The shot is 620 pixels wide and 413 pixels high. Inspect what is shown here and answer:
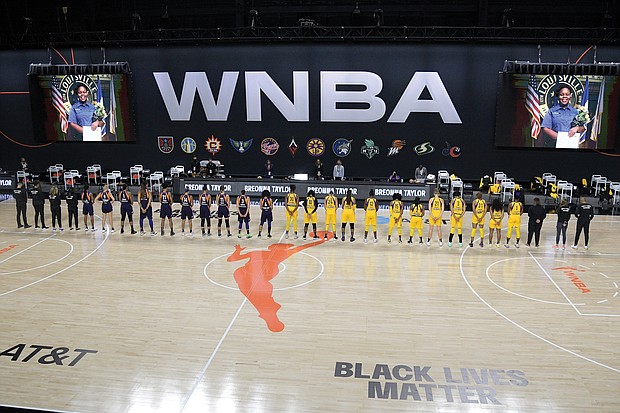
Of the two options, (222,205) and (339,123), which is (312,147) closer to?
(339,123)

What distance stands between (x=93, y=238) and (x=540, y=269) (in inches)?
468

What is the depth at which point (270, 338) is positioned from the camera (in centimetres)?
876

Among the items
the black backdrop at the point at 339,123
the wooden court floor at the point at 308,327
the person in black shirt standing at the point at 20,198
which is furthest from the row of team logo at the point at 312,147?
the wooden court floor at the point at 308,327

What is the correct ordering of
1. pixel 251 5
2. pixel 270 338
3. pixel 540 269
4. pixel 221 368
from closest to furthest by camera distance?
pixel 221 368, pixel 270 338, pixel 540 269, pixel 251 5

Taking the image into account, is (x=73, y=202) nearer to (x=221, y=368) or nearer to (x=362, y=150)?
(x=221, y=368)

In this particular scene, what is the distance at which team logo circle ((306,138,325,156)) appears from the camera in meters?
21.8

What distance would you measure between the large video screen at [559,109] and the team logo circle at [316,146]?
278 inches

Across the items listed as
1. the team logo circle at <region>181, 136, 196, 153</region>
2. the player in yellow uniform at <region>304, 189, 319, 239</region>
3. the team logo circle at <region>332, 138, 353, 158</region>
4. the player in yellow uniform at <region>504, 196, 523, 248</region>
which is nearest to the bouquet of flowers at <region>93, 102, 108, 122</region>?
the team logo circle at <region>181, 136, 196, 153</region>

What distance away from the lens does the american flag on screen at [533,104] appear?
19.6 m

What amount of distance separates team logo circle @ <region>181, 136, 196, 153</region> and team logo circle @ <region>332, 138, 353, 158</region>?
6.09 meters

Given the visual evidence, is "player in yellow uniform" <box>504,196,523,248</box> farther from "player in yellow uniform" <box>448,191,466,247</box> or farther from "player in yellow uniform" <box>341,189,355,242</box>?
"player in yellow uniform" <box>341,189,355,242</box>

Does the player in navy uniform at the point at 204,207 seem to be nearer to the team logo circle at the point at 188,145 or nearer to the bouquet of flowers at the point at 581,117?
the team logo circle at the point at 188,145

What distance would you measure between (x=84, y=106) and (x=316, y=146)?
10136 mm

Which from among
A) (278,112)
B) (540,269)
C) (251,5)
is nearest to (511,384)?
(540,269)
